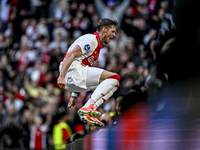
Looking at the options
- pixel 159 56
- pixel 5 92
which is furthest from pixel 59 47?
pixel 159 56

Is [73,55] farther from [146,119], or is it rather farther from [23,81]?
[23,81]

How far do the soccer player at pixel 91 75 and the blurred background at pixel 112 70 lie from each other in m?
0.48

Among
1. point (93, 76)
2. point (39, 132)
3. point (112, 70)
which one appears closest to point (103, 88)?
point (93, 76)

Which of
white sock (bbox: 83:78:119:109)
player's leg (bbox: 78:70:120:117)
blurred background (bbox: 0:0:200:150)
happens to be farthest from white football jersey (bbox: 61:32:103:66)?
blurred background (bbox: 0:0:200:150)

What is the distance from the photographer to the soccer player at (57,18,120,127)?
5270 millimetres

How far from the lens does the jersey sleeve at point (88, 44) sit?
5.24 meters

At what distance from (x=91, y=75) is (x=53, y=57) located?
5110 mm

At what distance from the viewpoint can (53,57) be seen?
34.3 ft

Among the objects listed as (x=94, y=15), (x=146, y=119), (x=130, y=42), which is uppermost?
(x=94, y=15)

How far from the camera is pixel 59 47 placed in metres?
10.1

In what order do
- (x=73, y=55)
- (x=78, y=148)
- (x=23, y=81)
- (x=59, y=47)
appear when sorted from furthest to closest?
1. (x=23, y=81)
2. (x=59, y=47)
3. (x=78, y=148)
4. (x=73, y=55)

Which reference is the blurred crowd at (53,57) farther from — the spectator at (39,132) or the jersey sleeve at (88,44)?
the jersey sleeve at (88,44)

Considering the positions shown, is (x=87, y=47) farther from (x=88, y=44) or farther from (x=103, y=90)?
(x=103, y=90)

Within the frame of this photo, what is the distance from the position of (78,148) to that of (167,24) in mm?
2601
